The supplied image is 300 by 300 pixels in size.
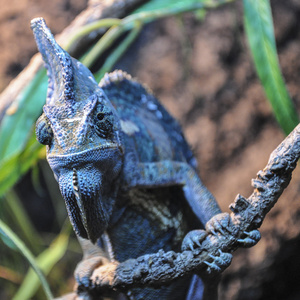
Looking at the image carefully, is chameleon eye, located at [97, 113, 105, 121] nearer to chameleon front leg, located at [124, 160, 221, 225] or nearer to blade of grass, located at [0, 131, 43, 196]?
chameleon front leg, located at [124, 160, 221, 225]

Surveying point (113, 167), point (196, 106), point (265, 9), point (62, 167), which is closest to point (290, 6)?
point (196, 106)

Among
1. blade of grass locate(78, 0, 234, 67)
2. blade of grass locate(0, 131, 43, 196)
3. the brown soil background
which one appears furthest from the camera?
the brown soil background

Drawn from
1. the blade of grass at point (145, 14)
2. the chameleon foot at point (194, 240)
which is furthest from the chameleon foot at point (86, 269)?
the blade of grass at point (145, 14)

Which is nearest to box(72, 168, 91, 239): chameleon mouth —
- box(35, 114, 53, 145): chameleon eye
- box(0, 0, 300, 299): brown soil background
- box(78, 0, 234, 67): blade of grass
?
box(35, 114, 53, 145): chameleon eye

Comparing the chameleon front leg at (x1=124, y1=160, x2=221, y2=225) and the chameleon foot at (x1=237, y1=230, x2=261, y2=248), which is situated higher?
the chameleon front leg at (x1=124, y1=160, x2=221, y2=225)

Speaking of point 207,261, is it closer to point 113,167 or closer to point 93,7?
point 113,167

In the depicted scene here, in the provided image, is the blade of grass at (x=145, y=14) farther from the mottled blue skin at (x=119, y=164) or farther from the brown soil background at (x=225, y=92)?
the brown soil background at (x=225, y=92)
